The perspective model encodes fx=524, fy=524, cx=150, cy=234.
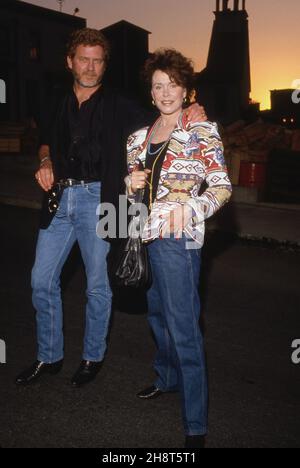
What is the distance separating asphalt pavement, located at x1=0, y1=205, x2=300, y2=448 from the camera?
3072mm

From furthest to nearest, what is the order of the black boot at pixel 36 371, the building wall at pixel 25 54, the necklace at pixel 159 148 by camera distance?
the building wall at pixel 25 54
the black boot at pixel 36 371
the necklace at pixel 159 148

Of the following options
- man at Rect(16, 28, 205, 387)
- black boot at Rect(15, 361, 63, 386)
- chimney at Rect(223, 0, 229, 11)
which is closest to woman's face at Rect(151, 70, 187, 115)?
man at Rect(16, 28, 205, 387)

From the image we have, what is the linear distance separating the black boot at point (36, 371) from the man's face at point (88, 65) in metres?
1.97

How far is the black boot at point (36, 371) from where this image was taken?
12.0ft

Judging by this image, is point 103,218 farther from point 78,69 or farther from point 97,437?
point 97,437

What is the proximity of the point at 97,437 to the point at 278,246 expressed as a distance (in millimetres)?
5862

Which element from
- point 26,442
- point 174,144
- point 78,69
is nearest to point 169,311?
point 174,144

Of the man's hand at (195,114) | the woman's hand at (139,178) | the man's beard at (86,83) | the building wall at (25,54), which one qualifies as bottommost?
the woman's hand at (139,178)

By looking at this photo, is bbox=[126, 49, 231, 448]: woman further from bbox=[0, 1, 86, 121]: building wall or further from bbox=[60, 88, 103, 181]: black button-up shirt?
bbox=[0, 1, 86, 121]: building wall

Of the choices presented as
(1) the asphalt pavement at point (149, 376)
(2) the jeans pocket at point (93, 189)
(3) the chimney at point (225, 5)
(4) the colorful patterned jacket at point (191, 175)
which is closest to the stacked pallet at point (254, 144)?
(1) the asphalt pavement at point (149, 376)

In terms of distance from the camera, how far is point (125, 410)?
10.9 feet

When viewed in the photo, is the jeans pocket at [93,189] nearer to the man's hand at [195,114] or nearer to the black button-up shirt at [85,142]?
the black button-up shirt at [85,142]

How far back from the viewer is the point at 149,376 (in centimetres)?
384

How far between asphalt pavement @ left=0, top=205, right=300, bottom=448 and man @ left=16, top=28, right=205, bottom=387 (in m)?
0.33
